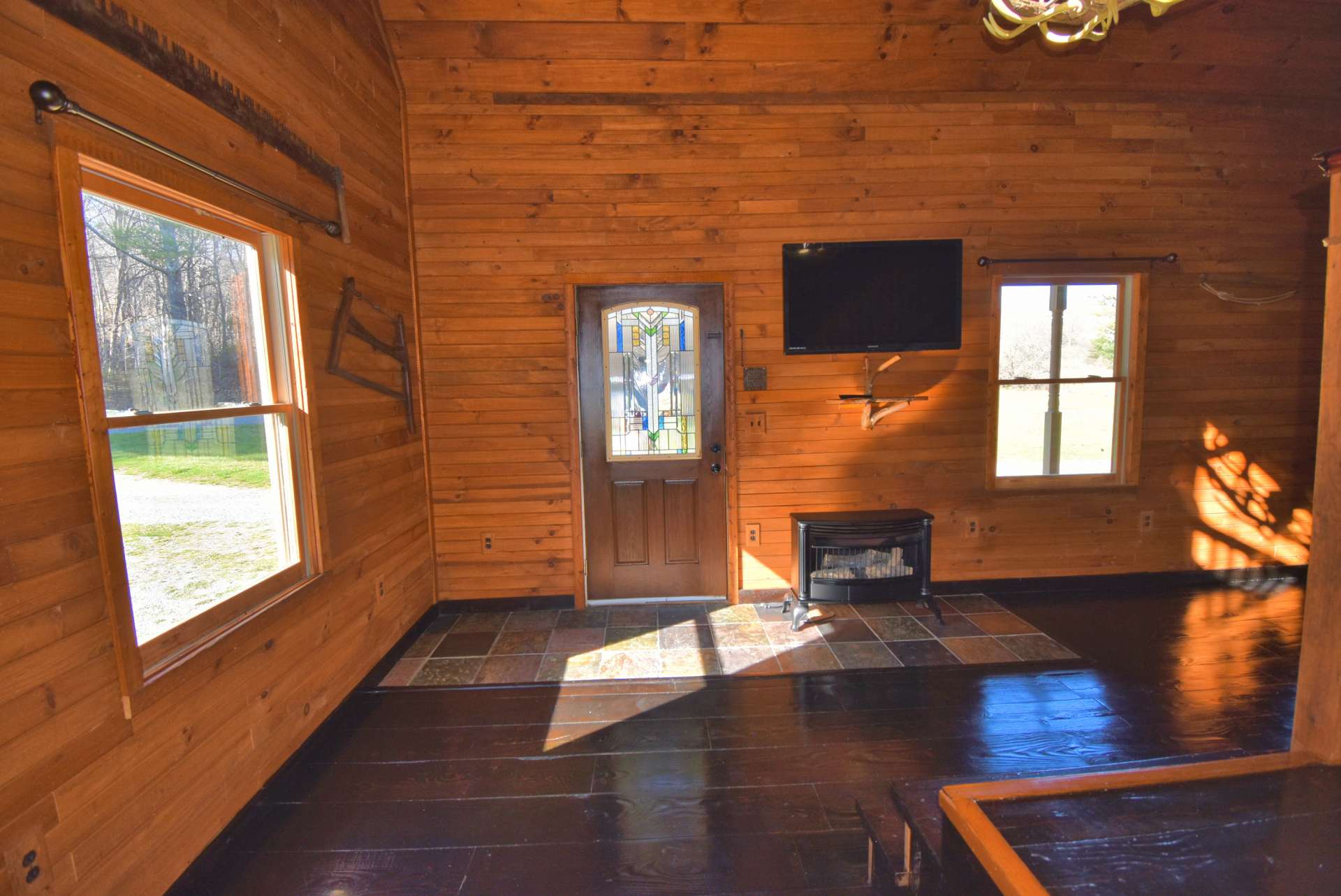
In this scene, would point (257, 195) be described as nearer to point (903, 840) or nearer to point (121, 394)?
point (121, 394)

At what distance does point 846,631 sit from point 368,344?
2.92 meters

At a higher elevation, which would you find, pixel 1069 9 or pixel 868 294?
pixel 1069 9

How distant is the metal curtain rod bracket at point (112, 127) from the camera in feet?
4.32

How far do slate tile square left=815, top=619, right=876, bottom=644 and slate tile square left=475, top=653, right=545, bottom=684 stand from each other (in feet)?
5.10

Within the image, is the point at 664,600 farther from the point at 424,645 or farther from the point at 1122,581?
the point at 1122,581

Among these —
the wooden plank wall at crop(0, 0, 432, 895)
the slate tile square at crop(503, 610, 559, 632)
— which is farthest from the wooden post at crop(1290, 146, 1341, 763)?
the slate tile square at crop(503, 610, 559, 632)

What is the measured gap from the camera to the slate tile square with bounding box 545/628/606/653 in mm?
3191

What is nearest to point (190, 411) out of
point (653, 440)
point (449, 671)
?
point (449, 671)

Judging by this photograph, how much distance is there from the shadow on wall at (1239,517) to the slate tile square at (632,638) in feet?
11.9

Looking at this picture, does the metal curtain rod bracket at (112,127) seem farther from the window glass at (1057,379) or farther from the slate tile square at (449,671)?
the window glass at (1057,379)

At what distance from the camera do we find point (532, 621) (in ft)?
11.8

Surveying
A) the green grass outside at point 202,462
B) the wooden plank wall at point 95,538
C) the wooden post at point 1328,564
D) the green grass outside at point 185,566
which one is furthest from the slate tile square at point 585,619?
the wooden post at point 1328,564

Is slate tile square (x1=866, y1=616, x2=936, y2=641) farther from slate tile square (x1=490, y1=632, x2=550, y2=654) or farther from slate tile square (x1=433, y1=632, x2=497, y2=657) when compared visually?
slate tile square (x1=433, y1=632, x2=497, y2=657)

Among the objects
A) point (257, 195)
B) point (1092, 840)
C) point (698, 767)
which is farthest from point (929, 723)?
point (257, 195)
